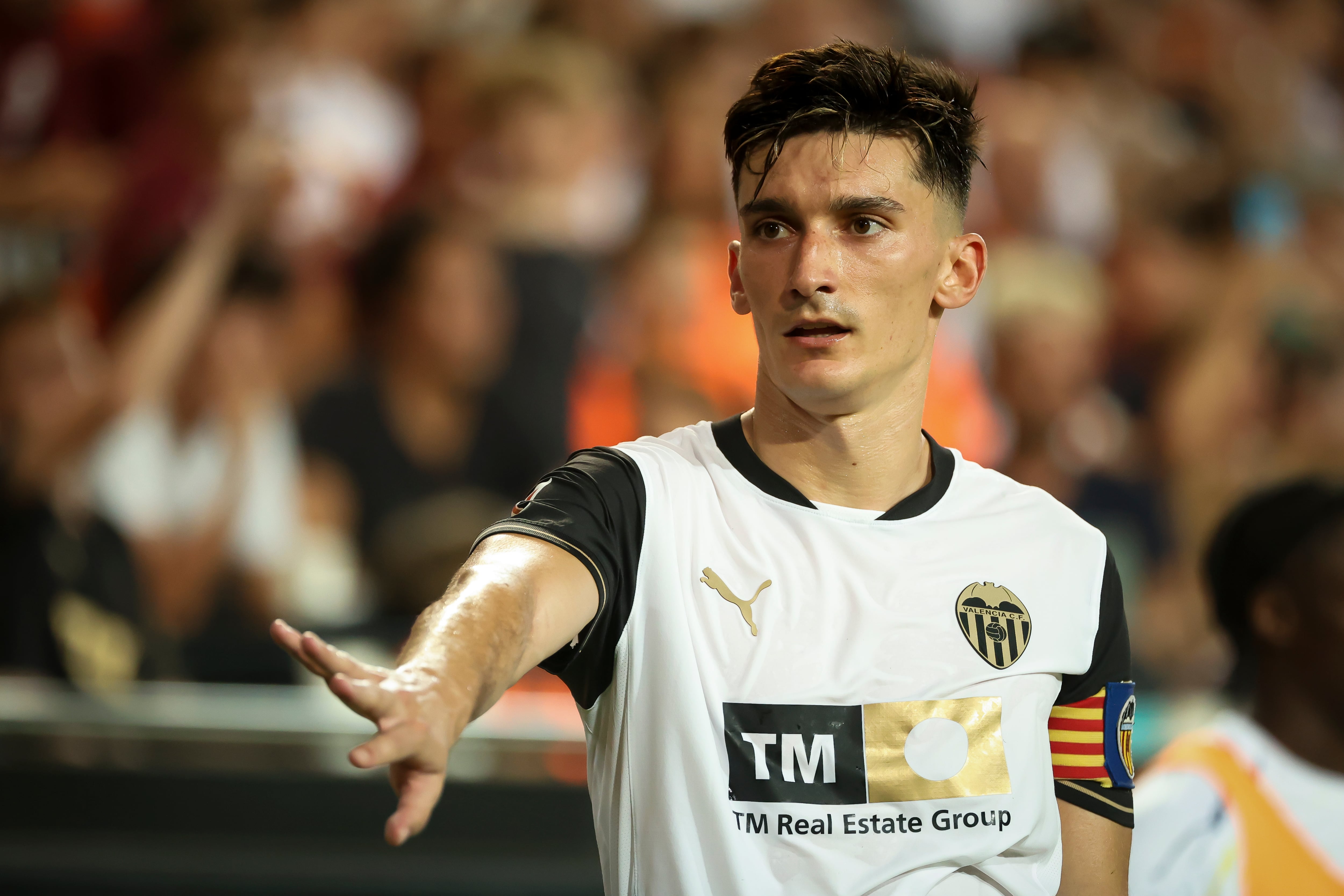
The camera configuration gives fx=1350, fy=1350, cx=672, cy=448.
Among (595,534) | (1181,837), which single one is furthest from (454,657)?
(1181,837)

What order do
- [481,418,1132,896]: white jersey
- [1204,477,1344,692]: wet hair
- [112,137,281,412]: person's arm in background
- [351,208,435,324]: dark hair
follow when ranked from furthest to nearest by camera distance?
[351,208,435,324]: dark hair → [112,137,281,412]: person's arm in background → [1204,477,1344,692]: wet hair → [481,418,1132,896]: white jersey

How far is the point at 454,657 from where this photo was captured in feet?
5.17

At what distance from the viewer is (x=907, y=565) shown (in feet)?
7.02

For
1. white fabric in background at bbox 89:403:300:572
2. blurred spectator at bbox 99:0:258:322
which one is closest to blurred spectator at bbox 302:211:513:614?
white fabric in background at bbox 89:403:300:572

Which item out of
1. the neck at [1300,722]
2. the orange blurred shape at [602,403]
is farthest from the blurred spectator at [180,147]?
the neck at [1300,722]

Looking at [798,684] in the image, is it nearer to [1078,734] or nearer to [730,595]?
[730,595]

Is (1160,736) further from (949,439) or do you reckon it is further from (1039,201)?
(1039,201)

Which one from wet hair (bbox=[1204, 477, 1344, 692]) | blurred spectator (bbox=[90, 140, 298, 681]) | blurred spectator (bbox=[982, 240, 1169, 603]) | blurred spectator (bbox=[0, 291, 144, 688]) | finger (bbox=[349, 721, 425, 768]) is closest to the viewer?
finger (bbox=[349, 721, 425, 768])

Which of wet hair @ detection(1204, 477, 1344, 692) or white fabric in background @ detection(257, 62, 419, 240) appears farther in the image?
white fabric in background @ detection(257, 62, 419, 240)

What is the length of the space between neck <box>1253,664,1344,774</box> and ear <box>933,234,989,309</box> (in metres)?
2.18

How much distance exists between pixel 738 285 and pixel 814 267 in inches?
9.4

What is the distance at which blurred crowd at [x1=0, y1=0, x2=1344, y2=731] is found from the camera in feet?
17.5

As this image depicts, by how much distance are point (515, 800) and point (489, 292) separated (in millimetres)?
2140

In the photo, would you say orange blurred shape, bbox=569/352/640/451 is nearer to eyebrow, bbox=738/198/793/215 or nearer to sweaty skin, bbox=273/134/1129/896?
sweaty skin, bbox=273/134/1129/896
